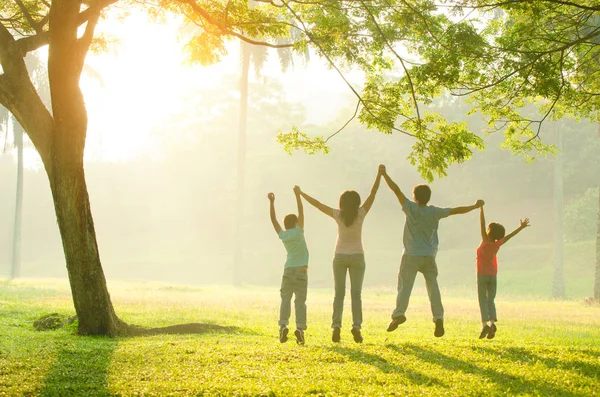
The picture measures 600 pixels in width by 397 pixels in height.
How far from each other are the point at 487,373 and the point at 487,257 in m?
2.92

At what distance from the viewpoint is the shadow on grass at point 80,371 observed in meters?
6.74

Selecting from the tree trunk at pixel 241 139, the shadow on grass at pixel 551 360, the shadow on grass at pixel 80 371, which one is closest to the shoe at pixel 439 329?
the shadow on grass at pixel 551 360

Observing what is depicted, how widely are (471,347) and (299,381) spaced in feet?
10.9

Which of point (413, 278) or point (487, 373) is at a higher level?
point (413, 278)

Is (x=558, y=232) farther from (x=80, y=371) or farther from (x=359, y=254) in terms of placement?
(x=80, y=371)

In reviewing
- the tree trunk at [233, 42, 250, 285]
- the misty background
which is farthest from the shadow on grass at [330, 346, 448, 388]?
the misty background

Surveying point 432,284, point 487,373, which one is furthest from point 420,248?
point 487,373

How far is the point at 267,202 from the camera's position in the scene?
5653cm

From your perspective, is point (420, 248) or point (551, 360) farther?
point (420, 248)

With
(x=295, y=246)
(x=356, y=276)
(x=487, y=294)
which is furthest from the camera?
(x=487, y=294)

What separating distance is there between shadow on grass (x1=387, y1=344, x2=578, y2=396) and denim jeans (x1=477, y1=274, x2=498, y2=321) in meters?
1.63

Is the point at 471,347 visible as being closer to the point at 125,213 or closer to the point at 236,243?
the point at 236,243

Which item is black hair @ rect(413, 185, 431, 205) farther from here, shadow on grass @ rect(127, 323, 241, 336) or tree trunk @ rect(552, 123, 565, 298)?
tree trunk @ rect(552, 123, 565, 298)

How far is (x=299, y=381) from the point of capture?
7039mm
